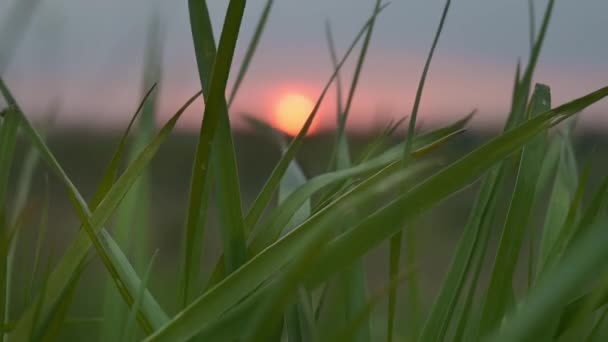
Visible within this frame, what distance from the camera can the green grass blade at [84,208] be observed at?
251mm

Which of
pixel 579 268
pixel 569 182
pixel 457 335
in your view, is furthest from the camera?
pixel 569 182

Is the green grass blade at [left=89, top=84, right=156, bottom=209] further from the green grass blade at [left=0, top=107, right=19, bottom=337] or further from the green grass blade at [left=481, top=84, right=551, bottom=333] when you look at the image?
the green grass blade at [left=481, top=84, right=551, bottom=333]

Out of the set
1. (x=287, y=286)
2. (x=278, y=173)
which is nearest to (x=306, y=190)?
(x=278, y=173)

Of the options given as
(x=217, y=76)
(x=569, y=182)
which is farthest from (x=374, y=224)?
(x=569, y=182)

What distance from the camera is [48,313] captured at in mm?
243

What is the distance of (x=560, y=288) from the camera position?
6.1 inches

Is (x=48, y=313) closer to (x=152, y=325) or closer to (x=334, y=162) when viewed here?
(x=152, y=325)

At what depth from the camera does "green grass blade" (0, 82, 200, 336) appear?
25 cm

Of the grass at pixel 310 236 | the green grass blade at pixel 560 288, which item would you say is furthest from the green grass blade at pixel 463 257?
the green grass blade at pixel 560 288

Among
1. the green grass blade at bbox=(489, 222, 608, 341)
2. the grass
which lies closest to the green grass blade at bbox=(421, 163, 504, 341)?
the grass

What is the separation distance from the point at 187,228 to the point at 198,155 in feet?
0.09

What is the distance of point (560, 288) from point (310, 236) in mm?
77

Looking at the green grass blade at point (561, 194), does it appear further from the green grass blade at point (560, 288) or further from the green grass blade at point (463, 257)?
the green grass blade at point (560, 288)

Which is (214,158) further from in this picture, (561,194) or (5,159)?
(561,194)
